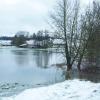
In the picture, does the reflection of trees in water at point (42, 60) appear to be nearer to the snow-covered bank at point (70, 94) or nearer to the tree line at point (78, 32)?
the tree line at point (78, 32)

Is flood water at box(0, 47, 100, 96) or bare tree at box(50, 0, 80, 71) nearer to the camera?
flood water at box(0, 47, 100, 96)

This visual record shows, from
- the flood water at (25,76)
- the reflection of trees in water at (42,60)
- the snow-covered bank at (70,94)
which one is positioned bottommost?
the reflection of trees in water at (42,60)

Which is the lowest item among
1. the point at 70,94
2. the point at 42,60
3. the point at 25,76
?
the point at 42,60

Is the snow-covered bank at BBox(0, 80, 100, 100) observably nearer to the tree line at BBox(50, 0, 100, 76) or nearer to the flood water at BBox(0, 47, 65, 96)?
the flood water at BBox(0, 47, 65, 96)

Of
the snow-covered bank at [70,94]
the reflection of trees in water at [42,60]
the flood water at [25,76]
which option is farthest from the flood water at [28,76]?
the snow-covered bank at [70,94]

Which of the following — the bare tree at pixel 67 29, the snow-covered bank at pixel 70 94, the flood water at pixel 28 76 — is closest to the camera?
the snow-covered bank at pixel 70 94

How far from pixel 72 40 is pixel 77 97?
22.5m

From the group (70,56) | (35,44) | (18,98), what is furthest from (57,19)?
(35,44)

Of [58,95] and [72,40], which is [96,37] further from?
[58,95]

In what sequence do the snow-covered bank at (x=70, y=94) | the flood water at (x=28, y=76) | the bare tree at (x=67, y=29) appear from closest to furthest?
the snow-covered bank at (x=70, y=94) < the flood water at (x=28, y=76) < the bare tree at (x=67, y=29)

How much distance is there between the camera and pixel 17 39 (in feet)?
523

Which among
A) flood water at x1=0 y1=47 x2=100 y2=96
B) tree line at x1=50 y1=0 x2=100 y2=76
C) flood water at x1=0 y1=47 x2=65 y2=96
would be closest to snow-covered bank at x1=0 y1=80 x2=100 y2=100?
flood water at x1=0 y1=47 x2=100 y2=96

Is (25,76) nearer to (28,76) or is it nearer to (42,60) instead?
(28,76)

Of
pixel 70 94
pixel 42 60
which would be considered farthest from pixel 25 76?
pixel 42 60
